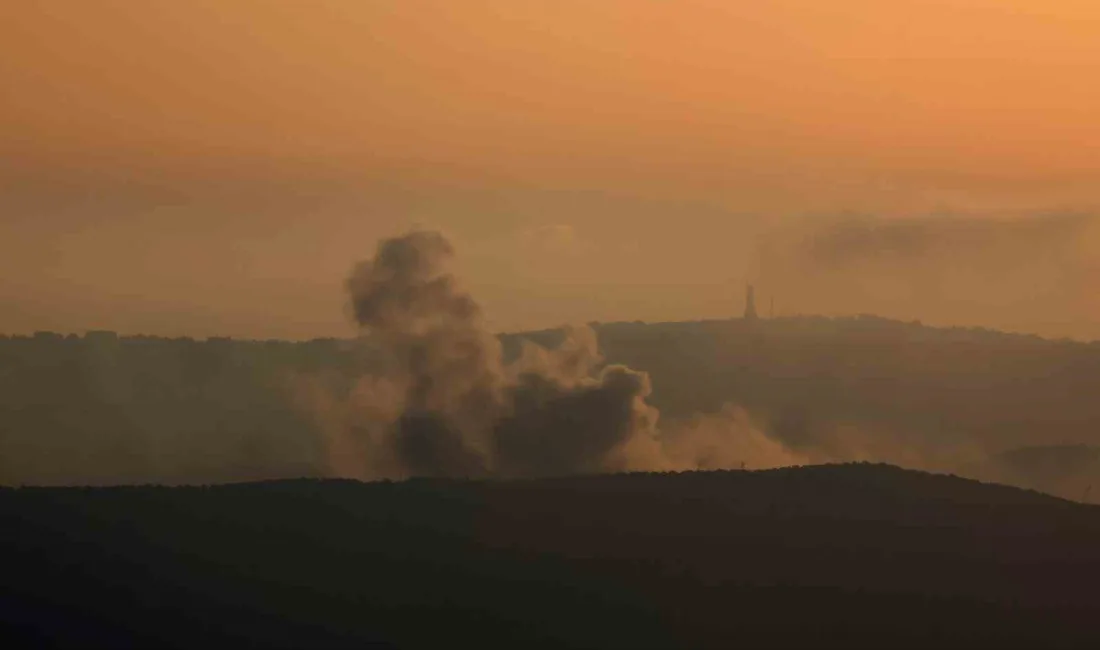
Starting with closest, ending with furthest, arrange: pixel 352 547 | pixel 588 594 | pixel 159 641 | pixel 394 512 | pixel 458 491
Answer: pixel 159 641 < pixel 588 594 < pixel 352 547 < pixel 394 512 < pixel 458 491

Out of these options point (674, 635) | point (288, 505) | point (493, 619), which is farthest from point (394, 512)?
point (674, 635)

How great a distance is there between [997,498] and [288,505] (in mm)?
66249

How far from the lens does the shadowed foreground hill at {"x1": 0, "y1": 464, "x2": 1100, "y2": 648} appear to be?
105750mm

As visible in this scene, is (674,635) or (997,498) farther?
(997,498)

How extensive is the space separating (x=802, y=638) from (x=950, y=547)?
106ft

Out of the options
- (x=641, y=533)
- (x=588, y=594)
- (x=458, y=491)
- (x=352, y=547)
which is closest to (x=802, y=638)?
(x=588, y=594)

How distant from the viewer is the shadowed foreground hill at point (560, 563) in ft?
347

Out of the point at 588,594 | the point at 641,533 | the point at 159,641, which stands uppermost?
the point at 641,533

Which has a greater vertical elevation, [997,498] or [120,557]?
[997,498]

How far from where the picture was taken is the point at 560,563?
122 m

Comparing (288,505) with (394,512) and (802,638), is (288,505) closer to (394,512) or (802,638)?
(394,512)

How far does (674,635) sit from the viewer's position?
104875 mm

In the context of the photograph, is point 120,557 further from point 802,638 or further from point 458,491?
point 802,638

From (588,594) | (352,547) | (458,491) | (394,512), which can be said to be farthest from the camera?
(458,491)
